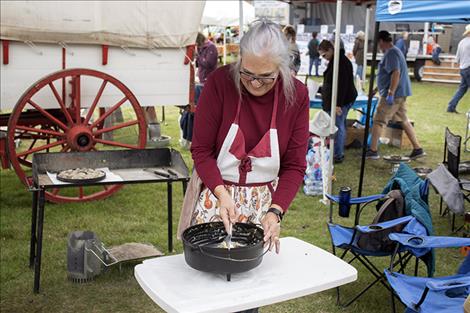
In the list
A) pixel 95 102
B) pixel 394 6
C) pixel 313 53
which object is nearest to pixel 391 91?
pixel 394 6

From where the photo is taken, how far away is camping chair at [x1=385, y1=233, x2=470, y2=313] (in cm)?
263

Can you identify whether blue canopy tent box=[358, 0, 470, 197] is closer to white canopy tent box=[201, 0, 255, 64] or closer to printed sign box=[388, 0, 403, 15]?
printed sign box=[388, 0, 403, 15]

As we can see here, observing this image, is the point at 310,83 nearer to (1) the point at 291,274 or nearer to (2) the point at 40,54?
(2) the point at 40,54

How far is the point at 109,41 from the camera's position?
17.0 feet

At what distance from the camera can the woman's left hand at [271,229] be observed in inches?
82.3

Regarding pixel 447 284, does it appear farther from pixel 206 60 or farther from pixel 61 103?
pixel 206 60

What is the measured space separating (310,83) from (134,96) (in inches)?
139

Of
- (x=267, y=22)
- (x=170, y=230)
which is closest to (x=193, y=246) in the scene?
(x=267, y=22)

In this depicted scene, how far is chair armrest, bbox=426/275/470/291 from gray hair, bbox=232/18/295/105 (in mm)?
1079

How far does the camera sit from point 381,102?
7.56m

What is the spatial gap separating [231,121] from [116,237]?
280cm

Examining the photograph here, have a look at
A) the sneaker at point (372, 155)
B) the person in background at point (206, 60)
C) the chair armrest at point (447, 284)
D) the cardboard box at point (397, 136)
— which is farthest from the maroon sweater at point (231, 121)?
the person in background at point (206, 60)

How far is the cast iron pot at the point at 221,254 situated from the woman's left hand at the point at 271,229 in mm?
34

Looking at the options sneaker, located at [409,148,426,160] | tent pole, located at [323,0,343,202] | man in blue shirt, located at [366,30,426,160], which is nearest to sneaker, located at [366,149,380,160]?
man in blue shirt, located at [366,30,426,160]
